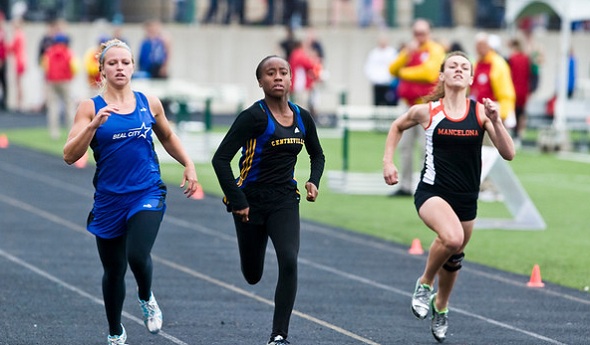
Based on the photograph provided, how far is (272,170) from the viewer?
809 centimetres

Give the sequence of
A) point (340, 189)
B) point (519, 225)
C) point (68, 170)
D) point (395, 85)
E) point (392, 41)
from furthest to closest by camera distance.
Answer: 1. point (392, 41)
2. point (395, 85)
3. point (68, 170)
4. point (340, 189)
5. point (519, 225)

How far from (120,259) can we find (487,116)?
8.38 ft

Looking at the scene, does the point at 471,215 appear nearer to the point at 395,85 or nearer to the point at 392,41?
the point at 395,85

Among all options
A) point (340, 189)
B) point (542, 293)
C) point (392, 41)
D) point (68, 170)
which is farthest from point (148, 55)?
point (542, 293)

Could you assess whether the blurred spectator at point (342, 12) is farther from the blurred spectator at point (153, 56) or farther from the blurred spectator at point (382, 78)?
the blurred spectator at point (153, 56)

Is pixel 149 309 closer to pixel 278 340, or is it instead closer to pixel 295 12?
pixel 278 340

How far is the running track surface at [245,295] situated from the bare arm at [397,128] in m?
1.08

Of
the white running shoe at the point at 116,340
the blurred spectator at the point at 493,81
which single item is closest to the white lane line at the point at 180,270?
the white running shoe at the point at 116,340

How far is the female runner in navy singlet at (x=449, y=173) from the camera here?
8.73 m

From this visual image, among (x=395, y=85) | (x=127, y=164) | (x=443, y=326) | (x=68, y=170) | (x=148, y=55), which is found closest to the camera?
(x=127, y=164)

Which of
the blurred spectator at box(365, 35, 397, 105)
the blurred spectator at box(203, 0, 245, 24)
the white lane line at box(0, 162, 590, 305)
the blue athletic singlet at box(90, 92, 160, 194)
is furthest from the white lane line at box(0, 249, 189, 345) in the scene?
the blurred spectator at box(203, 0, 245, 24)

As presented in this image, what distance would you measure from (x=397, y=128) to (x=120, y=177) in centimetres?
212

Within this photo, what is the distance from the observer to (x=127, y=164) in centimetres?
792

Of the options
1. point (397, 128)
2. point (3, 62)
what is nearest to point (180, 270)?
point (397, 128)
